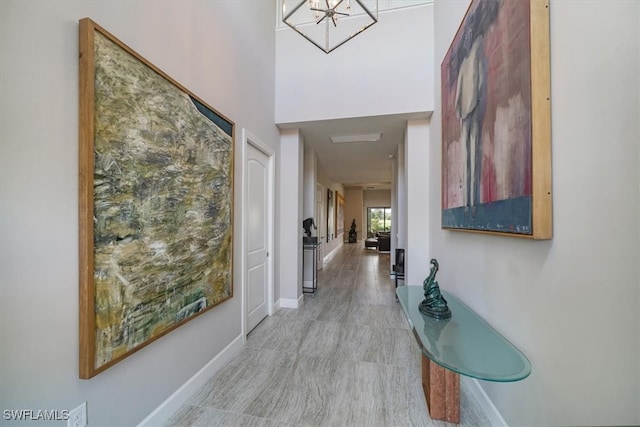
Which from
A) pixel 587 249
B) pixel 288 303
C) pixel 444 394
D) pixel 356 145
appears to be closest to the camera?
pixel 587 249

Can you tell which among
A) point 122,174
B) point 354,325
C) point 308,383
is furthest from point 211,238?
point 354,325

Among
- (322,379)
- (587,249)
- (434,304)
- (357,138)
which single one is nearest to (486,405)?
(434,304)

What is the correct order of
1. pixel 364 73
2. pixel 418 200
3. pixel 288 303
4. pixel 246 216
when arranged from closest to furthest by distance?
pixel 246 216, pixel 364 73, pixel 418 200, pixel 288 303

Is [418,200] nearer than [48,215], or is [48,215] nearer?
[48,215]

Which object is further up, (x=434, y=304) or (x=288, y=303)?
(x=434, y=304)

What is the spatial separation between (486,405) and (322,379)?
46.8 inches

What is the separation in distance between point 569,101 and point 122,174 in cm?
212

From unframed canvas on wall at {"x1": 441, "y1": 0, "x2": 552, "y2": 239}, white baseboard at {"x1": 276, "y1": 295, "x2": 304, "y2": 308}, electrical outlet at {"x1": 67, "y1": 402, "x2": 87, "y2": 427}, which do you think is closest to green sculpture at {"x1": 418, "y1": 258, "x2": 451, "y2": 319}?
unframed canvas on wall at {"x1": 441, "y1": 0, "x2": 552, "y2": 239}

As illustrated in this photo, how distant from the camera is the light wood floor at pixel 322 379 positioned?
166cm

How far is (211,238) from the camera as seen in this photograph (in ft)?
6.64

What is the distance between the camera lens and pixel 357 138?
4.20m

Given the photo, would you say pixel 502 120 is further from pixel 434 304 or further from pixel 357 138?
pixel 357 138

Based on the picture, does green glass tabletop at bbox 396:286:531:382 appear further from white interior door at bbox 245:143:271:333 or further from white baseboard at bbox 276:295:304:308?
white baseboard at bbox 276:295:304:308

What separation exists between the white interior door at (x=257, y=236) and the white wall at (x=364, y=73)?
0.87 m
